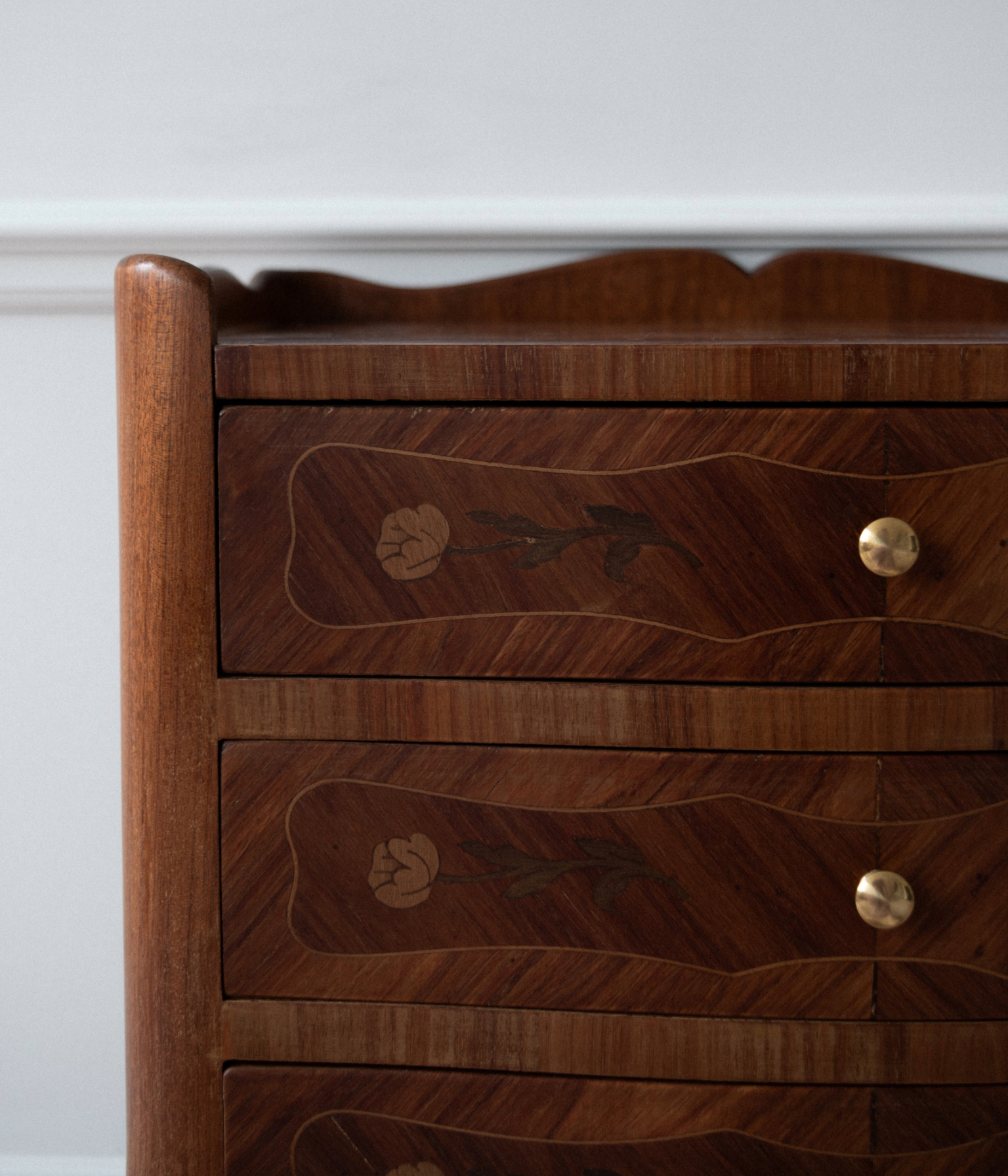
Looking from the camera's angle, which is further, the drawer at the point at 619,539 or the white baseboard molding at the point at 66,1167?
the white baseboard molding at the point at 66,1167

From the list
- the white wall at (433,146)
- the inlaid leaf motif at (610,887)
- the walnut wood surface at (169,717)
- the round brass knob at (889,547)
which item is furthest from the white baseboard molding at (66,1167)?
the round brass knob at (889,547)

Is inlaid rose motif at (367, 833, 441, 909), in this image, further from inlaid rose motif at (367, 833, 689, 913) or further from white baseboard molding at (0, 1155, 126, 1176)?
white baseboard molding at (0, 1155, 126, 1176)

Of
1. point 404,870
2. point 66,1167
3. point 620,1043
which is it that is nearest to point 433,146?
point 404,870

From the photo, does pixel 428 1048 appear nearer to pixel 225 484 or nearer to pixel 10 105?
pixel 225 484

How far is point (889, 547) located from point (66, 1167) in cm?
104

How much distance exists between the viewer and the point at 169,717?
21.7 inches

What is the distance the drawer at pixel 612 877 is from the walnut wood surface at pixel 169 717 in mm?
22

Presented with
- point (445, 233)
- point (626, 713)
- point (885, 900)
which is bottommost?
point (885, 900)

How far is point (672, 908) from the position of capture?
1.81 ft

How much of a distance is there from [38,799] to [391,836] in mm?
579

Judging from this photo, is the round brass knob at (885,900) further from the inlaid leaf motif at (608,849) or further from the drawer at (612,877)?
the inlaid leaf motif at (608,849)

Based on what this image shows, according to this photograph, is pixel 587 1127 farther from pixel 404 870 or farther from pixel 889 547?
pixel 889 547

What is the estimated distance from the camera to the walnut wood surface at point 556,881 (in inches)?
21.4

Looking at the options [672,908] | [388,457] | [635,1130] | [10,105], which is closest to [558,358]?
[388,457]
